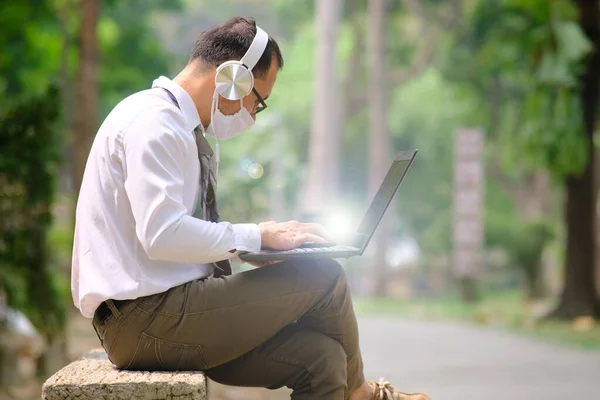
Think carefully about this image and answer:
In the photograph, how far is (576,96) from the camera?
14.2 metres

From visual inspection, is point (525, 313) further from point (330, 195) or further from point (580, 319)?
point (330, 195)

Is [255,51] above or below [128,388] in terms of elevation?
above

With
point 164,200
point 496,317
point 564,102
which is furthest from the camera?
point 496,317

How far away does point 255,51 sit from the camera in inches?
135

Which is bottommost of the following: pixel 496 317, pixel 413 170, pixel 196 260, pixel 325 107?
pixel 496 317

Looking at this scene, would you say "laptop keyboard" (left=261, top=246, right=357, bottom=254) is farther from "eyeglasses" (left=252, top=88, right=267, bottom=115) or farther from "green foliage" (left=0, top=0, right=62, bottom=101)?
"green foliage" (left=0, top=0, right=62, bottom=101)

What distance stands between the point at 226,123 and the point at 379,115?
23138mm

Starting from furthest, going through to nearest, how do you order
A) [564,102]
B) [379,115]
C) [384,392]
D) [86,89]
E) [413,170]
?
1. [413,170]
2. [379,115]
3. [86,89]
4. [564,102]
5. [384,392]

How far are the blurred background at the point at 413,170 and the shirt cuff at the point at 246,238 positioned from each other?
1.90 meters

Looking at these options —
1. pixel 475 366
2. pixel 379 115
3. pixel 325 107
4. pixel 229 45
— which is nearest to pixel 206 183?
pixel 229 45

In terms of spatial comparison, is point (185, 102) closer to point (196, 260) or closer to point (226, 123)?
point (226, 123)

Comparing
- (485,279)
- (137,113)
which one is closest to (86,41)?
(137,113)

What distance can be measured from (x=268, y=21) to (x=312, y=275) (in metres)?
34.8

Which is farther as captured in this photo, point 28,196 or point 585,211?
point 585,211
